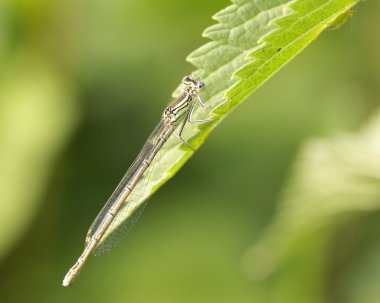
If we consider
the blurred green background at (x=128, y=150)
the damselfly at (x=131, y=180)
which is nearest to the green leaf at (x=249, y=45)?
the damselfly at (x=131, y=180)

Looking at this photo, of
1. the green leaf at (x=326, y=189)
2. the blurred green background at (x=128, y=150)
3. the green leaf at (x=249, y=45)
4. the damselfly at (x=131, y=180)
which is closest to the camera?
the green leaf at (x=249, y=45)

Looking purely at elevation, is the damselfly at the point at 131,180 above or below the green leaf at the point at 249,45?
below

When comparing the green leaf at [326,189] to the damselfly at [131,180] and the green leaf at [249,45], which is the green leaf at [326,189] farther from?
the green leaf at [249,45]

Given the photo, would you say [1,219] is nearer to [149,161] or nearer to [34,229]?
[34,229]

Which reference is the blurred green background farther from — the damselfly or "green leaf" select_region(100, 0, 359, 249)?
"green leaf" select_region(100, 0, 359, 249)

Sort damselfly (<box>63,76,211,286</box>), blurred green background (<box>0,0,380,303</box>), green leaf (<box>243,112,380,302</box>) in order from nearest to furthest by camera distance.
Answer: green leaf (<box>243,112,380,302</box>)
damselfly (<box>63,76,211,286</box>)
blurred green background (<box>0,0,380,303</box>)

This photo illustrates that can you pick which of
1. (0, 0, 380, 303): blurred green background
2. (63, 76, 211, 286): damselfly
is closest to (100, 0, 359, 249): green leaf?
(63, 76, 211, 286): damselfly

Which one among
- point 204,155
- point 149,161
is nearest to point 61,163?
point 204,155
